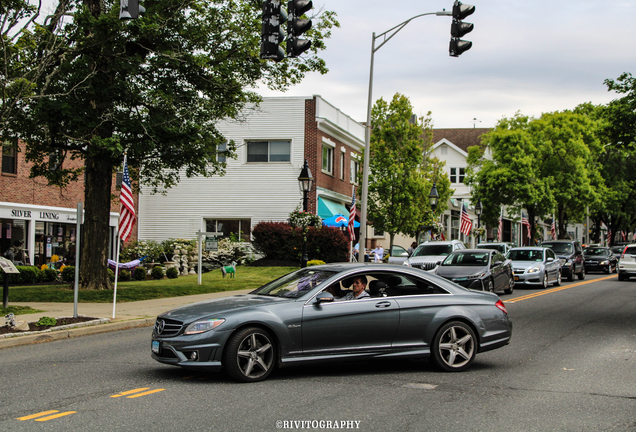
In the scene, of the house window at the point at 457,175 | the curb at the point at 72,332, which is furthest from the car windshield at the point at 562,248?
the house window at the point at 457,175

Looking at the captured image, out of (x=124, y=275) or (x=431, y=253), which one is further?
(x=431, y=253)

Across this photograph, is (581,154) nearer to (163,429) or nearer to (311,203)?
(311,203)

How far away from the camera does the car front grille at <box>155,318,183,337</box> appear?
7505mm

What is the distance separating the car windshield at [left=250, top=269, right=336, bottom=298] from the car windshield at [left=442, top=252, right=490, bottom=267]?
12.8 meters

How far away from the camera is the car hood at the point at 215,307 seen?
7539mm

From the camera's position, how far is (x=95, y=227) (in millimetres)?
19297

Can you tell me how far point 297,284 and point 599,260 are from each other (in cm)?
3563

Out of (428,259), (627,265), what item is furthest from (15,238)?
(627,265)

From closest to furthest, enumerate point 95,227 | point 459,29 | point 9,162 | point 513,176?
point 459,29 → point 95,227 → point 9,162 → point 513,176

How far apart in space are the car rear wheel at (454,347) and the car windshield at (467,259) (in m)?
12.4

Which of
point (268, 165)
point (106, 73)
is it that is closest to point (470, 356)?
point (106, 73)

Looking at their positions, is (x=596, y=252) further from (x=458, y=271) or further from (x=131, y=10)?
(x=131, y=10)

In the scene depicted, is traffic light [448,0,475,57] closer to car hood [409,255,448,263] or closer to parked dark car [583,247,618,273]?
car hood [409,255,448,263]

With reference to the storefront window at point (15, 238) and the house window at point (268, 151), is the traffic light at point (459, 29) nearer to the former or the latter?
the storefront window at point (15, 238)
